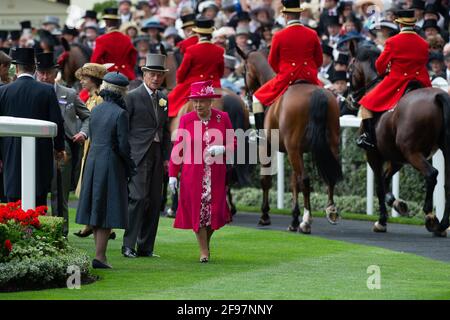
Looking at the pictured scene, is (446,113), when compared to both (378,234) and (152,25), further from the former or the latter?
(152,25)

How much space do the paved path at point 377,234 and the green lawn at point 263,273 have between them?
0.37 meters

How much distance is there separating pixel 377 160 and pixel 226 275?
16.8 ft

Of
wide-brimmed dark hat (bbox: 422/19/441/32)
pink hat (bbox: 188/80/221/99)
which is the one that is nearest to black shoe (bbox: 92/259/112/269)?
pink hat (bbox: 188/80/221/99)

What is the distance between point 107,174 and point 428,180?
4.39 metres

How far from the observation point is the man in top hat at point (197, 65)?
16578 millimetres

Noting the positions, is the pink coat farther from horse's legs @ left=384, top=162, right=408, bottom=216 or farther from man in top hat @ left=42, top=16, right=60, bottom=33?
man in top hat @ left=42, top=16, right=60, bottom=33

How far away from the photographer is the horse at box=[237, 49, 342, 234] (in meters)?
14.7

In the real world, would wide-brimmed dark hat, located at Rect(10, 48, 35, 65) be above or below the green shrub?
above

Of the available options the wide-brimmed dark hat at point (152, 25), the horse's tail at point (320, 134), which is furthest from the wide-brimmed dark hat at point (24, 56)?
the wide-brimmed dark hat at point (152, 25)

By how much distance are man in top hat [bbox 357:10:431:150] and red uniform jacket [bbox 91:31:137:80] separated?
4.58m

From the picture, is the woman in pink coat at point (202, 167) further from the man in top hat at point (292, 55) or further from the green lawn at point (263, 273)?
the man in top hat at point (292, 55)
